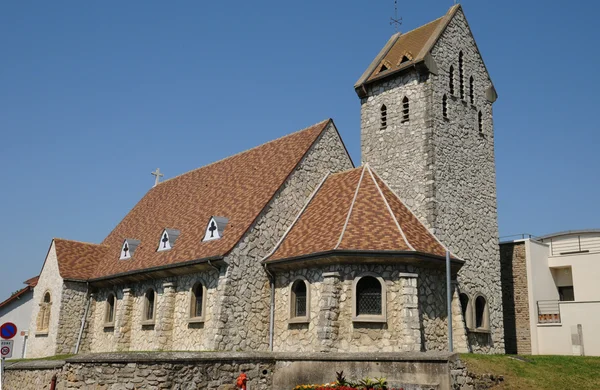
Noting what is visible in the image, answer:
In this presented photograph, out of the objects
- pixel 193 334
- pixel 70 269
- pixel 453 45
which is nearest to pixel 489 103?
pixel 453 45

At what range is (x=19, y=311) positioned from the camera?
1698 inches

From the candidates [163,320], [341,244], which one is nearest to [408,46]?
[341,244]

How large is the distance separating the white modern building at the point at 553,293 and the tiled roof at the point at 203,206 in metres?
13.2

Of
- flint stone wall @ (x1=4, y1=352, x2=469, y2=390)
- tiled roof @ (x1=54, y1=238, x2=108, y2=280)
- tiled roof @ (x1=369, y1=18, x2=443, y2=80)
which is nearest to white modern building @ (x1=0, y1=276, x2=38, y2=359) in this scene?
tiled roof @ (x1=54, y1=238, x2=108, y2=280)

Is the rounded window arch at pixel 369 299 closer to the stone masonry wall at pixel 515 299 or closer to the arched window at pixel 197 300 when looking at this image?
the arched window at pixel 197 300

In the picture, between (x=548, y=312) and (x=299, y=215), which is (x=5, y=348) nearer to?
(x=299, y=215)

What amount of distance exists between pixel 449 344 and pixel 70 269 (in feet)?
71.3

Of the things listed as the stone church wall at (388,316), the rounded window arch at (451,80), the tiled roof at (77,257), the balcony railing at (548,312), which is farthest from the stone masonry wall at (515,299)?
the tiled roof at (77,257)

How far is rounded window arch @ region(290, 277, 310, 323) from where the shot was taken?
21.8 m

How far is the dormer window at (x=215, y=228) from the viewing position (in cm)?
2450

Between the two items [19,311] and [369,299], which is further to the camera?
[19,311]

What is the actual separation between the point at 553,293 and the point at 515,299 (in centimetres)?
293

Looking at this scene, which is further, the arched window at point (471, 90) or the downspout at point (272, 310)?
the arched window at point (471, 90)

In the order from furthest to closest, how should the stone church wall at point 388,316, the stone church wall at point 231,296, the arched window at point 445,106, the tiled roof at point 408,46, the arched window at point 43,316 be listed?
the arched window at point 43,316 → the tiled roof at point 408,46 → the arched window at point 445,106 → the stone church wall at point 231,296 → the stone church wall at point 388,316
